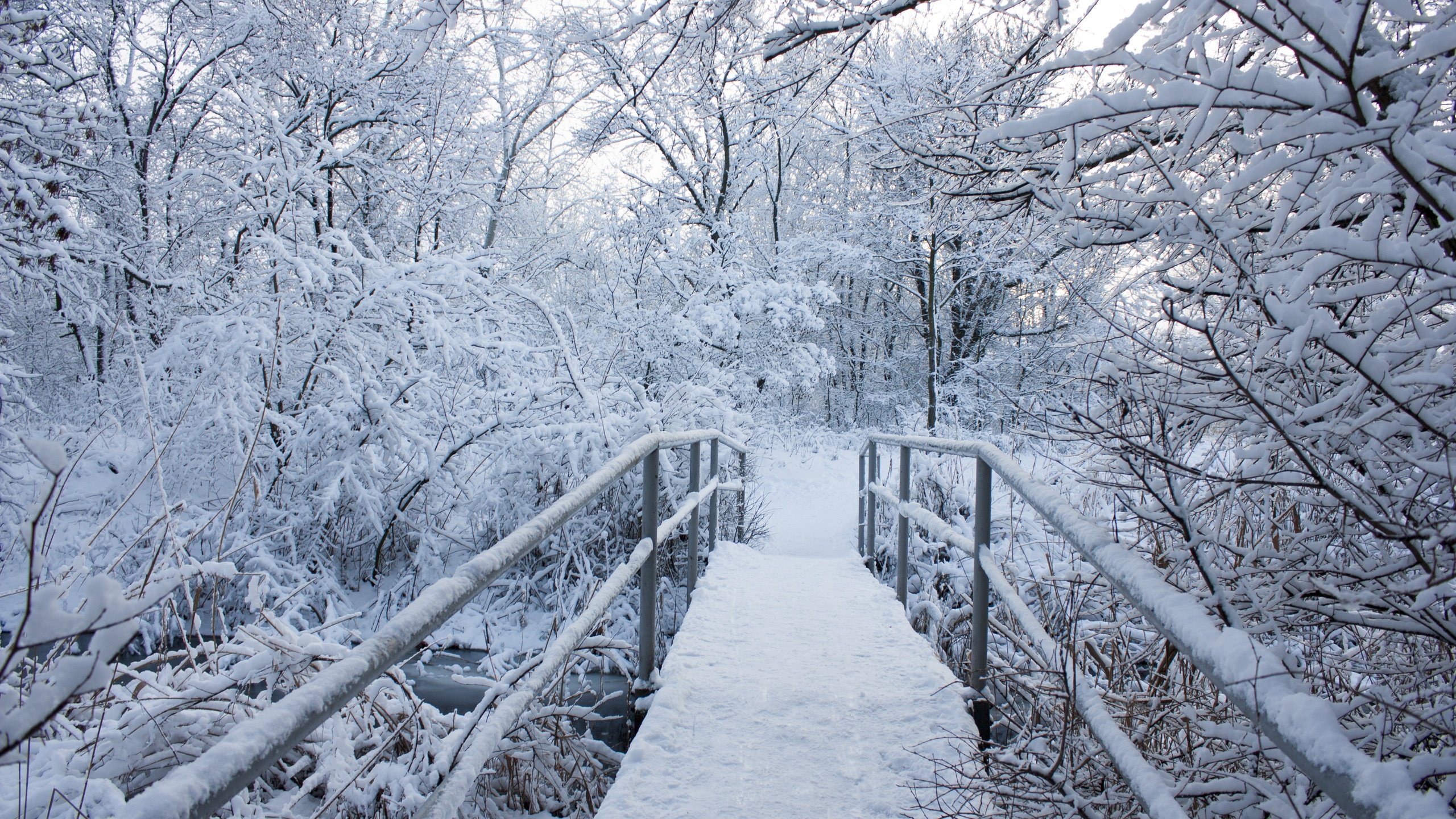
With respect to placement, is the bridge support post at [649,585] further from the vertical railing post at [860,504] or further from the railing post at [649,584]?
the vertical railing post at [860,504]

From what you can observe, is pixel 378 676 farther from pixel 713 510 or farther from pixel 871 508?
pixel 871 508

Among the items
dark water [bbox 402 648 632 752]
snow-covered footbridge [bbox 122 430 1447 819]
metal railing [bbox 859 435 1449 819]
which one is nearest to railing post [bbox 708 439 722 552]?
snow-covered footbridge [bbox 122 430 1447 819]

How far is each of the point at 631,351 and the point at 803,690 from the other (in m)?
8.32

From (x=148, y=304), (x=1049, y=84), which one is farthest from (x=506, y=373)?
(x=1049, y=84)

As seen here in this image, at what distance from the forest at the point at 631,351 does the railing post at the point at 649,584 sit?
218 millimetres

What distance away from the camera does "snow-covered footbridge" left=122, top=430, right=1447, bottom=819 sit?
2.53ft

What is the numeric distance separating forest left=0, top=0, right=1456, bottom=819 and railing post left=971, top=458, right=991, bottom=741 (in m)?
0.09

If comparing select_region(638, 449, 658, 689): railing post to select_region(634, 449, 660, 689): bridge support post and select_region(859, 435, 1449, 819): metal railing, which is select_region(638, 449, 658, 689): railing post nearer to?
select_region(634, 449, 660, 689): bridge support post

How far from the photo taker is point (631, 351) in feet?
34.7

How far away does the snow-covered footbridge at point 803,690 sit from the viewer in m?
0.77

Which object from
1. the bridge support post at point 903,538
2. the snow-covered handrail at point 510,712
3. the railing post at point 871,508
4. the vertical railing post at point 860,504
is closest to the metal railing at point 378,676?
the snow-covered handrail at point 510,712

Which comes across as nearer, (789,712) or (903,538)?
(789,712)

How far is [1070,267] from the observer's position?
10.3 feet

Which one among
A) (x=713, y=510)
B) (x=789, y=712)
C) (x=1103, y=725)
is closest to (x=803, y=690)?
(x=789, y=712)
